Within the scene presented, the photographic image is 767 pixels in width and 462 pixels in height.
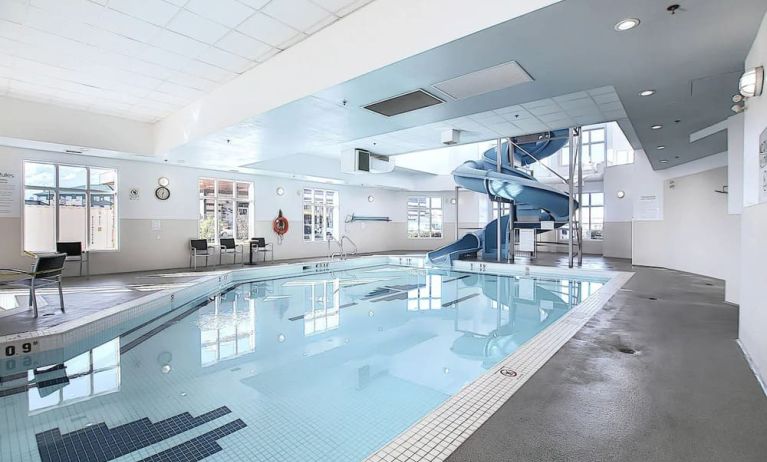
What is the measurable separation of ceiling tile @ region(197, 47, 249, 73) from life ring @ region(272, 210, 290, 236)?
6209 millimetres

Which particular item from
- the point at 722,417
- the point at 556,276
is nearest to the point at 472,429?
the point at 722,417

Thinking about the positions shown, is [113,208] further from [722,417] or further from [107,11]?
[722,417]

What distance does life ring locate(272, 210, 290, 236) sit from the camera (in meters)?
10.1

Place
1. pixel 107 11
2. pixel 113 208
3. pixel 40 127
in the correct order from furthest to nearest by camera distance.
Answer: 1. pixel 113 208
2. pixel 40 127
3. pixel 107 11

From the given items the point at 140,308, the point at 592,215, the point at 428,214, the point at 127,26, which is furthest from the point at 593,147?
the point at 140,308

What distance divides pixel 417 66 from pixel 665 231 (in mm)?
7353

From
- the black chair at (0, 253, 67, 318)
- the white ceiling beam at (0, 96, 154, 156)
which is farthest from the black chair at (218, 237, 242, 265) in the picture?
the black chair at (0, 253, 67, 318)

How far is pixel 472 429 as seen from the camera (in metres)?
1.69

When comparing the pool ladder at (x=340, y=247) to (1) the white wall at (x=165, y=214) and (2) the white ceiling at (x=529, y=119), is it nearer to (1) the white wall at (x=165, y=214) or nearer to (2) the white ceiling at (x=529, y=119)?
(1) the white wall at (x=165, y=214)

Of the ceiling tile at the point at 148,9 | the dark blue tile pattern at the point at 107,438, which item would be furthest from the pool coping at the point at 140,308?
the ceiling tile at the point at 148,9

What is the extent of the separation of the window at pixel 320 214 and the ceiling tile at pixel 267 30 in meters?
7.68

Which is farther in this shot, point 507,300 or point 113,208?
point 113,208

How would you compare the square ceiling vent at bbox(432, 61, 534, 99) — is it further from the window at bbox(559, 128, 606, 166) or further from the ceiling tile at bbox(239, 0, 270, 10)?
the window at bbox(559, 128, 606, 166)

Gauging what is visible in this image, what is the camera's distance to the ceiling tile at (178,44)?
3495mm
